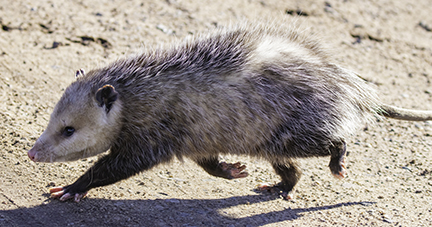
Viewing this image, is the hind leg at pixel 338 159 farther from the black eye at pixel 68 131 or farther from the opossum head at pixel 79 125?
the black eye at pixel 68 131

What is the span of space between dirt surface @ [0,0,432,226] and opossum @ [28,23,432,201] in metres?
0.24

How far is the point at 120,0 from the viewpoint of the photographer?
248 inches

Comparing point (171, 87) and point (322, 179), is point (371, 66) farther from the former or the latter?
point (171, 87)

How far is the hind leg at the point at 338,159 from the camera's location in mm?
3588

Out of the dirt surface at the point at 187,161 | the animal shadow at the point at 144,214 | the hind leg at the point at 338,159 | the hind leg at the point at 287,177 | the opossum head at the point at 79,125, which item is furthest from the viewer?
the hind leg at the point at 287,177

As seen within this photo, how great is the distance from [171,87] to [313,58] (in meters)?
1.18

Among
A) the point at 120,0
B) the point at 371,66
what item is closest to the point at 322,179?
the point at 371,66

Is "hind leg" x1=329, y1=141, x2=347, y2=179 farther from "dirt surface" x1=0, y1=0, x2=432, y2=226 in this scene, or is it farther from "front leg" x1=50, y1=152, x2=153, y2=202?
"front leg" x1=50, y1=152, x2=153, y2=202

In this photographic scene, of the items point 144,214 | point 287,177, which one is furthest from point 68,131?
point 287,177

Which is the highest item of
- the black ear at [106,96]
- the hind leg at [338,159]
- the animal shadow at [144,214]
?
the black ear at [106,96]

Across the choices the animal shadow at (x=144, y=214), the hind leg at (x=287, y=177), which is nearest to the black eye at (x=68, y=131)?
the animal shadow at (x=144, y=214)

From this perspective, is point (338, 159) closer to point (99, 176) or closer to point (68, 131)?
point (99, 176)

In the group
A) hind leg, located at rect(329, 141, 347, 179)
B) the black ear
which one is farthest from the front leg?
hind leg, located at rect(329, 141, 347, 179)

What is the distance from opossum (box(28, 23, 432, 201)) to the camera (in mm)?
3172
